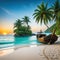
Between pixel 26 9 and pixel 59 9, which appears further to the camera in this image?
pixel 26 9

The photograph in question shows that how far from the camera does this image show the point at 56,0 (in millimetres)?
6168

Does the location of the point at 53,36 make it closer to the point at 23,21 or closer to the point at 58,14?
the point at 58,14

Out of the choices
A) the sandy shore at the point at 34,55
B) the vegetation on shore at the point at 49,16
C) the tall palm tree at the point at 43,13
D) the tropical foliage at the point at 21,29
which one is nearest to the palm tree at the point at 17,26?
the tropical foliage at the point at 21,29

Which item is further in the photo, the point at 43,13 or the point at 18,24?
the point at 18,24

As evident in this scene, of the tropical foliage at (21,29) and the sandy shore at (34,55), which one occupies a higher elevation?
the tropical foliage at (21,29)

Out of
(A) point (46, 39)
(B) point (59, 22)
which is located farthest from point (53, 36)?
(B) point (59, 22)

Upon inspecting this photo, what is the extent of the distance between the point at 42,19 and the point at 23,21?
7.60 metres

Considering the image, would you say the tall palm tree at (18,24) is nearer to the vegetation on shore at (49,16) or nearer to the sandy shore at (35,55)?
the vegetation on shore at (49,16)

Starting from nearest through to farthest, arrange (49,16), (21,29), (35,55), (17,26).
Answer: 1. (35,55)
2. (49,16)
3. (21,29)
4. (17,26)

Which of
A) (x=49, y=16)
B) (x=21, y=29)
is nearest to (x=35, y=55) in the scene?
(x=49, y=16)

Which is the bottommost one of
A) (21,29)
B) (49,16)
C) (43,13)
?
(21,29)

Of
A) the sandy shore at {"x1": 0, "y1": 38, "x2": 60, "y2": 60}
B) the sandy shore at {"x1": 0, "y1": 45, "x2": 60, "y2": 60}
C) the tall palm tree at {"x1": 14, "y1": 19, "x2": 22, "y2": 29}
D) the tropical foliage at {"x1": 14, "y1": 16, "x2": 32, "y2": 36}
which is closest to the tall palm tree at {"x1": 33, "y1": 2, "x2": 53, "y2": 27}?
the sandy shore at {"x1": 0, "y1": 38, "x2": 60, "y2": 60}

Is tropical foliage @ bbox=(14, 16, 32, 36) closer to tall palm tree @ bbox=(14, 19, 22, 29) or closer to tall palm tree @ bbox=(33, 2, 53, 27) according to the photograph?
tall palm tree @ bbox=(14, 19, 22, 29)

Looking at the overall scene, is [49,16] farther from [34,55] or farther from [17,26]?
[17,26]
